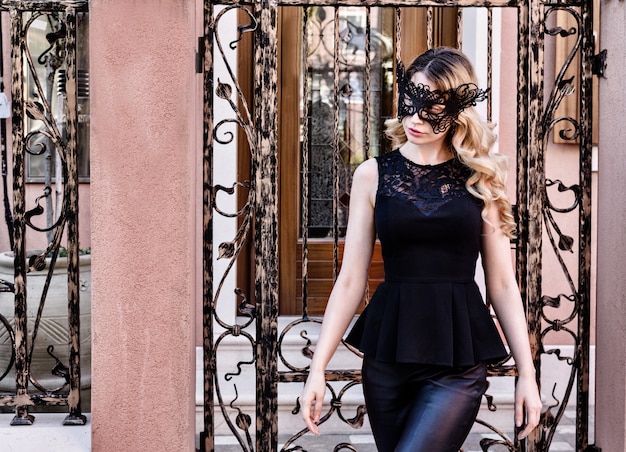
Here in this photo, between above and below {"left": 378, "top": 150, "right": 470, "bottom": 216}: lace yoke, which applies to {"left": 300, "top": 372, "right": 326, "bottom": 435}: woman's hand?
below

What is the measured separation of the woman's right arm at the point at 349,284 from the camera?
2.60 metres

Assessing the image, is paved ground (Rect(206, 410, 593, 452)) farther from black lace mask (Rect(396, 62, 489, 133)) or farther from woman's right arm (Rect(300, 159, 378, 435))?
black lace mask (Rect(396, 62, 489, 133))


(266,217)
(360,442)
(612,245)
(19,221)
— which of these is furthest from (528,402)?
(19,221)

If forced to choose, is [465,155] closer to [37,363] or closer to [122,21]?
[122,21]

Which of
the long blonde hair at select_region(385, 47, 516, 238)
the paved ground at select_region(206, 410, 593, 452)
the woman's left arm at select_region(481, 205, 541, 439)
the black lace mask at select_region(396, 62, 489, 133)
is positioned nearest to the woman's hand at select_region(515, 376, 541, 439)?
the woman's left arm at select_region(481, 205, 541, 439)

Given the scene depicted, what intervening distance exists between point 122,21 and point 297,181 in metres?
2.43

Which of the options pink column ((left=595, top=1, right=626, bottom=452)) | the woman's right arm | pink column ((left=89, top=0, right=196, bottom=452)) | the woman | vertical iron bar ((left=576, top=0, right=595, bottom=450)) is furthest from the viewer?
vertical iron bar ((left=576, top=0, right=595, bottom=450))

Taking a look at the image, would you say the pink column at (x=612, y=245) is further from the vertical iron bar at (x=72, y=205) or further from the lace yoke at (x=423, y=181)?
the vertical iron bar at (x=72, y=205)

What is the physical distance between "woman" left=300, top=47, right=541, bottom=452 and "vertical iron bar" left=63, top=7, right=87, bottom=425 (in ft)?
4.69

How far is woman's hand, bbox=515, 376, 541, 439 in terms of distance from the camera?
8.34 feet

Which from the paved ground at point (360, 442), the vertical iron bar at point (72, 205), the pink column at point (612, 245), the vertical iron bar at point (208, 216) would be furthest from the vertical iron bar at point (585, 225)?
the vertical iron bar at point (72, 205)

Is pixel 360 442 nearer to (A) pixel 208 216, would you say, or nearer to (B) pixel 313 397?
(A) pixel 208 216

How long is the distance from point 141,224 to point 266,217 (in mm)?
561

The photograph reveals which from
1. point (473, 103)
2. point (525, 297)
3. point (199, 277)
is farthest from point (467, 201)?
point (199, 277)
